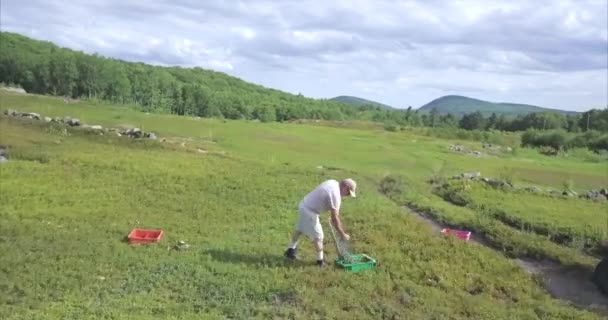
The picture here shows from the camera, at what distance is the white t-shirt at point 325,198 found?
51.8ft

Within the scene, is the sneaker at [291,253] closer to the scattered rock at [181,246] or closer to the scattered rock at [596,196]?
the scattered rock at [181,246]

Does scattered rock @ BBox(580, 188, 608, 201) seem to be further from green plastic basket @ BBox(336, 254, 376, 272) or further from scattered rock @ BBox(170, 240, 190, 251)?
scattered rock @ BBox(170, 240, 190, 251)

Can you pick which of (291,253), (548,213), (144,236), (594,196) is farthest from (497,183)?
(144,236)

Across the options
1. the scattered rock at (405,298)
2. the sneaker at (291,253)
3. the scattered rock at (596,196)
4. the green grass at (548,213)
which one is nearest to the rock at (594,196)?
the scattered rock at (596,196)

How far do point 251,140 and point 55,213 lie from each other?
2885cm

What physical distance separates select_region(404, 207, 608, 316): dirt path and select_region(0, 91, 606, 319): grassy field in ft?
2.56

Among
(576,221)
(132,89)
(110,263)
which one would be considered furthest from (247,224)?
(132,89)

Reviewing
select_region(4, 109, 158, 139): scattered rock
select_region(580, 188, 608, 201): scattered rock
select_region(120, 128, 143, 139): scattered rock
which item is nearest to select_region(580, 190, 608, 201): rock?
select_region(580, 188, 608, 201): scattered rock

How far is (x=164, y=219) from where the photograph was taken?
2159 centimetres

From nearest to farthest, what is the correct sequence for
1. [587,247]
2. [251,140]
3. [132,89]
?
[587,247], [251,140], [132,89]

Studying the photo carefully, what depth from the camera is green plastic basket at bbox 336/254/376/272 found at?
54.3ft

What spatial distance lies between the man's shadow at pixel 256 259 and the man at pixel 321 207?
2.35ft

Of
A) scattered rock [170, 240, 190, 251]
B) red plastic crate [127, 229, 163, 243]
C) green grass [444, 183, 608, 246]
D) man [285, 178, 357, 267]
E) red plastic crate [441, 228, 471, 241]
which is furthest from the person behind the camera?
green grass [444, 183, 608, 246]

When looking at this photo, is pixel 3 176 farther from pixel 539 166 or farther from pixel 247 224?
pixel 539 166
